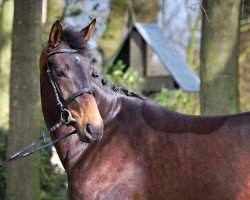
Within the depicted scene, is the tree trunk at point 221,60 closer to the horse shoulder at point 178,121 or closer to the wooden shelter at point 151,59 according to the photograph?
the horse shoulder at point 178,121

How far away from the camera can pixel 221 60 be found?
351 inches

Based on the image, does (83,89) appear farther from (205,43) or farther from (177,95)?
(177,95)

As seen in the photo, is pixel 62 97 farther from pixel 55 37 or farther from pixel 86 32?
pixel 86 32

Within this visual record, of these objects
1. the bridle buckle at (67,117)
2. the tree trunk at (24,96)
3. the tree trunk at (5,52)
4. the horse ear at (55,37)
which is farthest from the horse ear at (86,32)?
the tree trunk at (5,52)

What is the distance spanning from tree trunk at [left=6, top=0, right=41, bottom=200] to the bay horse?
3030mm

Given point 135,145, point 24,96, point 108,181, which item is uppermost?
point 135,145

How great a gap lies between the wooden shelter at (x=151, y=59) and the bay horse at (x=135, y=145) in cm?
996

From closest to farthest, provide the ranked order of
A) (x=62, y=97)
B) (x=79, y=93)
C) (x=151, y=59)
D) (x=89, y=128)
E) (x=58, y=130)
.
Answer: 1. (x=89, y=128)
2. (x=79, y=93)
3. (x=62, y=97)
4. (x=58, y=130)
5. (x=151, y=59)

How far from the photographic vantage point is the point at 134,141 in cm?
553

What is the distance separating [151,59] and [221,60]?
8.96 m

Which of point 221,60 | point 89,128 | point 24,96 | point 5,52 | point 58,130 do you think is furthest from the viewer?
point 5,52

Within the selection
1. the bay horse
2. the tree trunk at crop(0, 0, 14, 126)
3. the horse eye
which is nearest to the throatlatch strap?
the bay horse

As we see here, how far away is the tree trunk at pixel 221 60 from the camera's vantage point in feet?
28.8

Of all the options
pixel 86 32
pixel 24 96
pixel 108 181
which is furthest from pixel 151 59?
pixel 108 181
